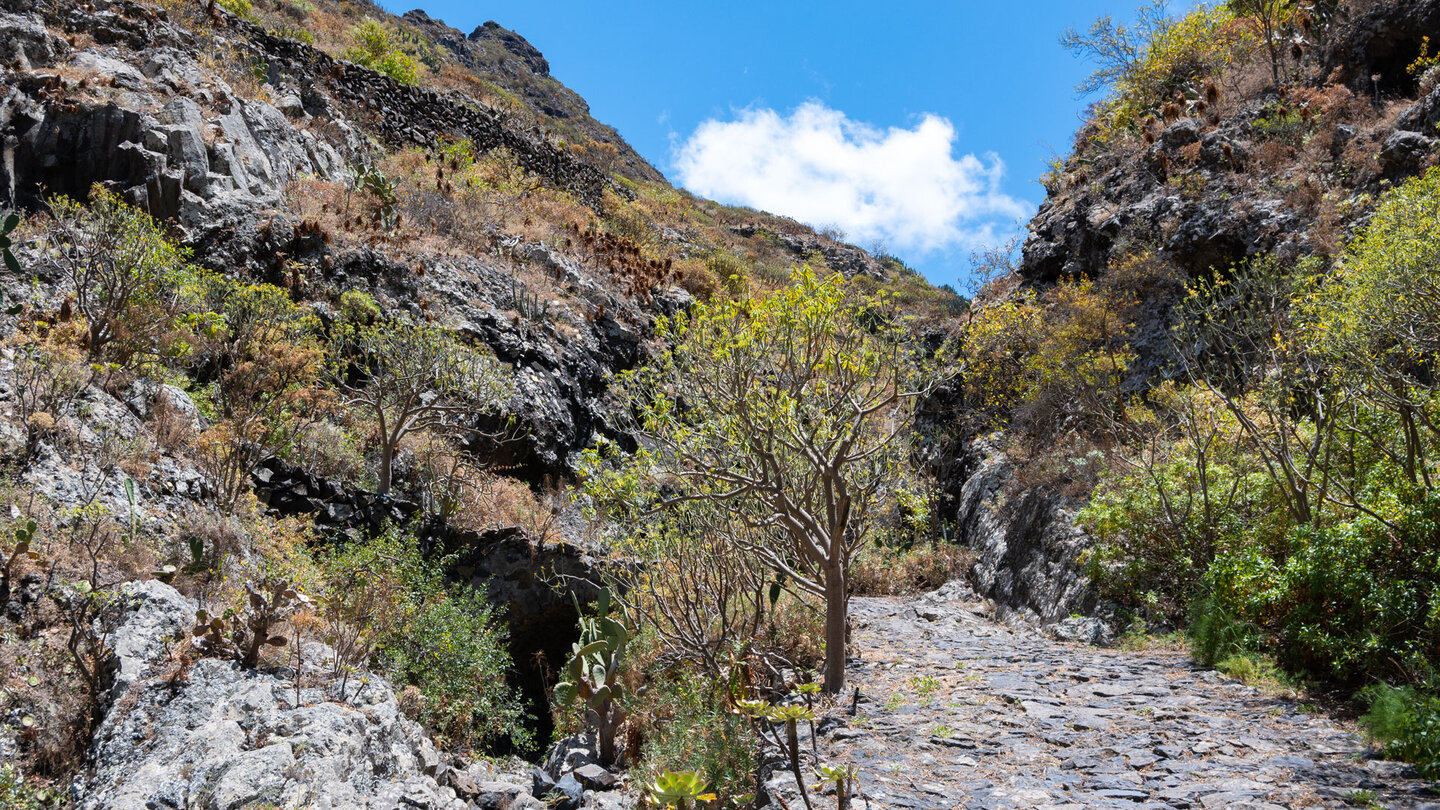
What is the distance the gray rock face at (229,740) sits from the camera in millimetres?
4207

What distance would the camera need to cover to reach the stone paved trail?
4.00 meters

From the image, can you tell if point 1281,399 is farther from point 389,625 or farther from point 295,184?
point 295,184

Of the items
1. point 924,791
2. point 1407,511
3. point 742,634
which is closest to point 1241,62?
point 1407,511

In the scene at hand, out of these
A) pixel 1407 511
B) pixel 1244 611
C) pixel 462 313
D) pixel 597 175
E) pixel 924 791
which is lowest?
pixel 924 791

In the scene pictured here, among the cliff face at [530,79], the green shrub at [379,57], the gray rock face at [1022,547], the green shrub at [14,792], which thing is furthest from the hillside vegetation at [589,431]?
the cliff face at [530,79]

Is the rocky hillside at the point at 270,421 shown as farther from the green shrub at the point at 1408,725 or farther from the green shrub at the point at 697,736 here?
the green shrub at the point at 1408,725

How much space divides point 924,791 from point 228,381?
11.5 meters

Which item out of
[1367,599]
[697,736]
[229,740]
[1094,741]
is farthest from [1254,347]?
[229,740]

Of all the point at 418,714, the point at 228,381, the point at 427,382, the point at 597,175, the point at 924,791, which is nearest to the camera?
the point at 924,791

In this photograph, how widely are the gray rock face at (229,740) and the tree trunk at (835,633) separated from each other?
3.61 metres

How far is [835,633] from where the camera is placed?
22.0 ft

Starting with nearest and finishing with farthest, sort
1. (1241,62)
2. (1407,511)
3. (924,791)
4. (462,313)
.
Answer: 1. (924,791)
2. (1407,511)
3. (462,313)
4. (1241,62)

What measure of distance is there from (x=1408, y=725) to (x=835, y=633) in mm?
4018

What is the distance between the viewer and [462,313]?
615 inches
